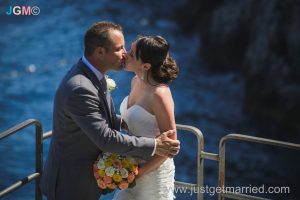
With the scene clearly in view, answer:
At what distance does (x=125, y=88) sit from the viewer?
75.0 feet

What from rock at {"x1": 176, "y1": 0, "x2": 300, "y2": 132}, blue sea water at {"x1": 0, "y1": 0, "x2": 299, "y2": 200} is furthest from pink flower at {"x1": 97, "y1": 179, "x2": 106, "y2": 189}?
rock at {"x1": 176, "y1": 0, "x2": 300, "y2": 132}

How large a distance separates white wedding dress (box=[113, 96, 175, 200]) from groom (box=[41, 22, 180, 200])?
16 centimetres

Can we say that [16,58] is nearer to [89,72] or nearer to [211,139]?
[211,139]

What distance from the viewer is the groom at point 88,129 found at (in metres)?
3.14

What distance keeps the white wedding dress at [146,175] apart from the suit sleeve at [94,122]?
11.9 inches

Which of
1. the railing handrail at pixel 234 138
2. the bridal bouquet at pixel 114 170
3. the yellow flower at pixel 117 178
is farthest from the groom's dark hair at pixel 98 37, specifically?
the railing handrail at pixel 234 138

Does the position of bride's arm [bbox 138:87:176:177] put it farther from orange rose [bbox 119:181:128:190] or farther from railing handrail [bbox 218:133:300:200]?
railing handrail [bbox 218:133:300:200]

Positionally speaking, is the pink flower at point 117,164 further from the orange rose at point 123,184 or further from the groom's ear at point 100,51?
the groom's ear at point 100,51

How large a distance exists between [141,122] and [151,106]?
114 millimetres

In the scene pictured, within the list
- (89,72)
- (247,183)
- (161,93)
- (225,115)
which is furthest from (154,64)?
(225,115)

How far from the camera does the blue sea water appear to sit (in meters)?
18.8

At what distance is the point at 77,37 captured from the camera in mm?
26469

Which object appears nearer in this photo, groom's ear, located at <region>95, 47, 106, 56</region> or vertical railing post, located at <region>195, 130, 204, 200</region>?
groom's ear, located at <region>95, 47, 106, 56</region>

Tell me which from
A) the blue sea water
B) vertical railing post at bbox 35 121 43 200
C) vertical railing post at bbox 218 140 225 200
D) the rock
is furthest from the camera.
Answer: the blue sea water
